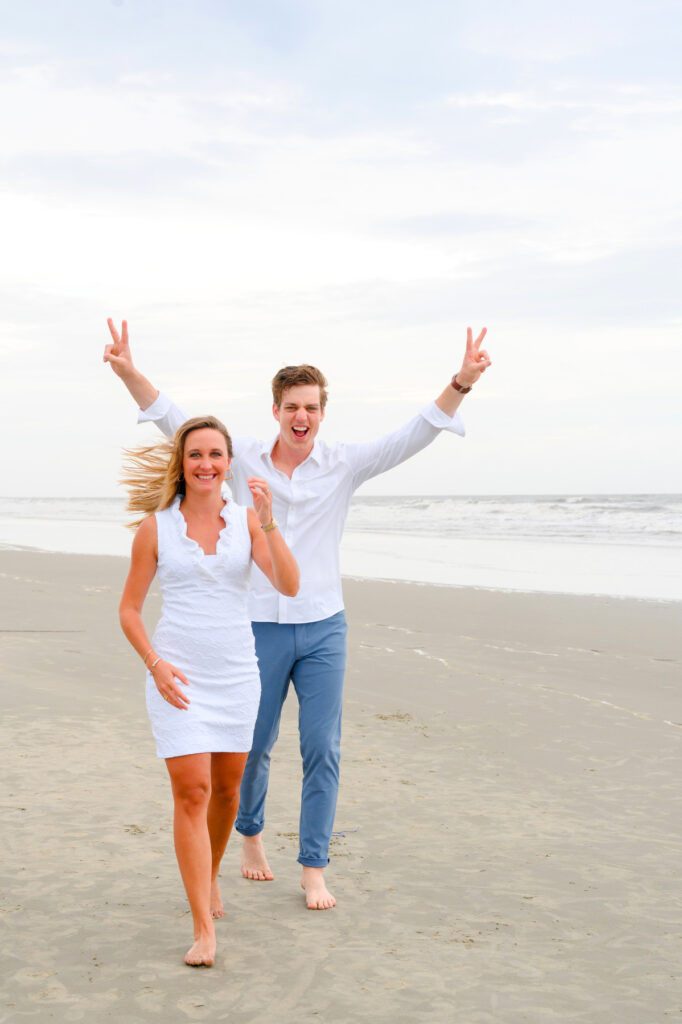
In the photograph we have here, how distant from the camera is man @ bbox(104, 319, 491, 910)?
12.2 ft

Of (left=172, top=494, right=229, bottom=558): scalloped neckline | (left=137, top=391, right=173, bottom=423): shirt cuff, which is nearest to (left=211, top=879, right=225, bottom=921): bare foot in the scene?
(left=172, top=494, right=229, bottom=558): scalloped neckline

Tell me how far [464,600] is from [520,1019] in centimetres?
1031

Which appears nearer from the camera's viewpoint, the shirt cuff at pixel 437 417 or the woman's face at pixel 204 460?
the woman's face at pixel 204 460

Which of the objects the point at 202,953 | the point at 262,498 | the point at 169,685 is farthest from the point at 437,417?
the point at 202,953

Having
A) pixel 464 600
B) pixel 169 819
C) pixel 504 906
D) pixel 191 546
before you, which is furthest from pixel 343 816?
pixel 464 600

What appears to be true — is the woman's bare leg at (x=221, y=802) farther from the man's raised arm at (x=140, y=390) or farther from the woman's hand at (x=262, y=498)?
the man's raised arm at (x=140, y=390)

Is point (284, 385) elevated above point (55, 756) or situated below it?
above

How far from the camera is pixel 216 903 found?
3.57 metres

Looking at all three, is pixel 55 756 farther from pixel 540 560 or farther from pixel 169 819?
pixel 540 560

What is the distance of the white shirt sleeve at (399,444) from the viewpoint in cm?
388

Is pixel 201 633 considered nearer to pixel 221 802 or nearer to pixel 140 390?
pixel 221 802

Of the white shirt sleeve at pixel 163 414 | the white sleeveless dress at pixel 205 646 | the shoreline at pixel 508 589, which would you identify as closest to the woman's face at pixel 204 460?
the white sleeveless dress at pixel 205 646

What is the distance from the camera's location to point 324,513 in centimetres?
384

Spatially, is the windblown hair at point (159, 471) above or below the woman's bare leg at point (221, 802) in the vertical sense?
above
